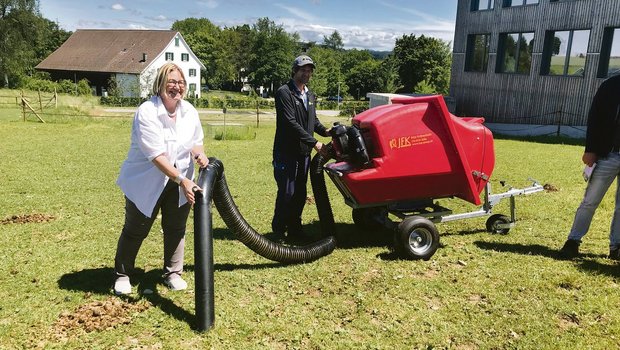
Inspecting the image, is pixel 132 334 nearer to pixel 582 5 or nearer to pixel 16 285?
pixel 16 285

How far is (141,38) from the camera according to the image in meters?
62.4

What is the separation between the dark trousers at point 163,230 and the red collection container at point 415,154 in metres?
1.91

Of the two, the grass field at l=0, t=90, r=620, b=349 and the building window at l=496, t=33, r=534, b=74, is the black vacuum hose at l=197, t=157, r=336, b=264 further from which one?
the building window at l=496, t=33, r=534, b=74

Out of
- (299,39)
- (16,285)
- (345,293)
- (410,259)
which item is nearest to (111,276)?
(16,285)

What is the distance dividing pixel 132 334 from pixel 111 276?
1.33m

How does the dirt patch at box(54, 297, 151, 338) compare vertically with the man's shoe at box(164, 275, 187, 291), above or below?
below

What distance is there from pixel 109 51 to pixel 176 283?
63754mm

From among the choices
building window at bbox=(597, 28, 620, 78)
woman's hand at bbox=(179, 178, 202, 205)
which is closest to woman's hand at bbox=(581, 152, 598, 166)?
woman's hand at bbox=(179, 178, 202, 205)

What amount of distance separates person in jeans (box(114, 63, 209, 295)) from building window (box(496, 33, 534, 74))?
78.7 feet

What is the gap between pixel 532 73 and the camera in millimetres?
23703

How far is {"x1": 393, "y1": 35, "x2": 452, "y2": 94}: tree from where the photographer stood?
74938 millimetres

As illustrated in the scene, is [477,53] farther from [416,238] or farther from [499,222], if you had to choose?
[416,238]

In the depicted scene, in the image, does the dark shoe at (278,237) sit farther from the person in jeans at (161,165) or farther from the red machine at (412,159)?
the person in jeans at (161,165)

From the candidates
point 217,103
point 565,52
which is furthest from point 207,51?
point 565,52
